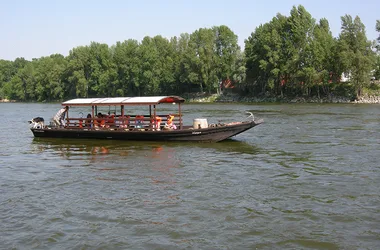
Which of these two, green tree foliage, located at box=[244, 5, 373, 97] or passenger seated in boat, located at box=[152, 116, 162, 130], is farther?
green tree foliage, located at box=[244, 5, 373, 97]

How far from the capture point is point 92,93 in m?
115

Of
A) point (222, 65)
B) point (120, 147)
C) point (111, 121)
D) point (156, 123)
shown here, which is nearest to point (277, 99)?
point (222, 65)

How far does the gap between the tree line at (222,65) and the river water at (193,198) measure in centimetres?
5512

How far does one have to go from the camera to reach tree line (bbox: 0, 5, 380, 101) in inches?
2857

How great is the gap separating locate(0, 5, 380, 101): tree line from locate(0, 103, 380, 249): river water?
55.1 metres

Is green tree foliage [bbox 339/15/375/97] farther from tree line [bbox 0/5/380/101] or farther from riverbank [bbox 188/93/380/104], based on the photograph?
riverbank [bbox 188/93/380/104]

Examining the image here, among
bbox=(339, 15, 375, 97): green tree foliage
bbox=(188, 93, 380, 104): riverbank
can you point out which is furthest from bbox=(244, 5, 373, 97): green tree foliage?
bbox=(188, 93, 380, 104): riverbank

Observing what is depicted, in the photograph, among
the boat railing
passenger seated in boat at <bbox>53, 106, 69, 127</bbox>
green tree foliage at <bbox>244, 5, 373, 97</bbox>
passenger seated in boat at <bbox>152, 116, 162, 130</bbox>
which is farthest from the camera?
green tree foliage at <bbox>244, 5, 373, 97</bbox>

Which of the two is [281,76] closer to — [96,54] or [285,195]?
[96,54]

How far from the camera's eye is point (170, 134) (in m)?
23.8

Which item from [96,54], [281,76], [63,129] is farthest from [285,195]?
[96,54]

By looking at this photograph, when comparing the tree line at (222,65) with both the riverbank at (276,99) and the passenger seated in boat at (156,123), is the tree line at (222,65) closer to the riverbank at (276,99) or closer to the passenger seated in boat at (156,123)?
the riverbank at (276,99)

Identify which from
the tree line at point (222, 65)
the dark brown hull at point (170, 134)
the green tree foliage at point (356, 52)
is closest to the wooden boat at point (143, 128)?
the dark brown hull at point (170, 134)

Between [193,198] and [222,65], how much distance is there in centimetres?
8000
